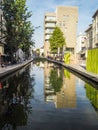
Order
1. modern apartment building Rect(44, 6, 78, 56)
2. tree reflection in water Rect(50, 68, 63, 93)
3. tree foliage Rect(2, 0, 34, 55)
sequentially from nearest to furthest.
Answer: tree reflection in water Rect(50, 68, 63, 93), tree foliage Rect(2, 0, 34, 55), modern apartment building Rect(44, 6, 78, 56)

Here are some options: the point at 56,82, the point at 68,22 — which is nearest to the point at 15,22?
the point at 56,82

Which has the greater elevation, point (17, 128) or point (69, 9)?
point (69, 9)

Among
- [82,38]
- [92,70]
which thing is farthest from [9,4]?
[82,38]

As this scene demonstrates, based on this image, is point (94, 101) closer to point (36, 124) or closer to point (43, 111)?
point (43, 111)

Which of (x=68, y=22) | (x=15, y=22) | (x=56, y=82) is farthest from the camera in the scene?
(x=68, y=22)

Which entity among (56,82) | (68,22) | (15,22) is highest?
(68,22)

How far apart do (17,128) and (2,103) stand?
4413mm

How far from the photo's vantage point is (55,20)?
152 metres

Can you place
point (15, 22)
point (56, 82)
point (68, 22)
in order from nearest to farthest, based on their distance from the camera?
1. point (56, 82)
2. point (15, 22)
3. point (68, 22)

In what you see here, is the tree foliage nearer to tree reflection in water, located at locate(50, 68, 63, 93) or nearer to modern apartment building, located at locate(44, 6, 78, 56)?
tree reflection in water, located at locate(50, 68, 63, 93)

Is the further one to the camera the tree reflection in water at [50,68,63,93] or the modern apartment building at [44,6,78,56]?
the modern apartment building at [44,6,78,56]

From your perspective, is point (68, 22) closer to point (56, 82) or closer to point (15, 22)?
point (15, 22)

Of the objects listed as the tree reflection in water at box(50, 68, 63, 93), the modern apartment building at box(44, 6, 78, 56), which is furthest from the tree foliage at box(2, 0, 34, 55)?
the modern apartment building at box(44, 6, 78, 56)

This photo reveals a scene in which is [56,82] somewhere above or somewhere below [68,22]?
below
